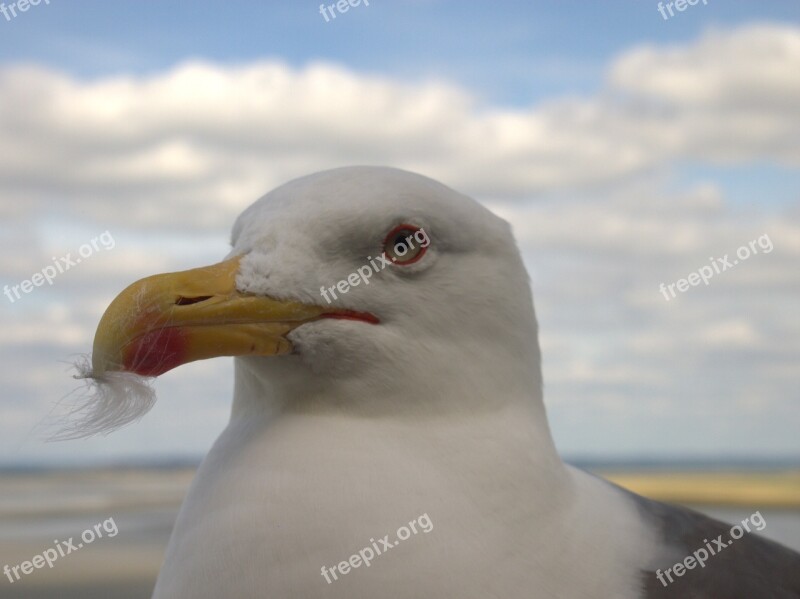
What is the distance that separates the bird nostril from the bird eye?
440 mm

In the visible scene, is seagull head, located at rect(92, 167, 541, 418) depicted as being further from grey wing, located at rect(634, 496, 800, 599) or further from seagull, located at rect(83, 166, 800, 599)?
grey wing, located at rect(634, 496, 800, 599)

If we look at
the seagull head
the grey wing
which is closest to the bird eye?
the seagull head

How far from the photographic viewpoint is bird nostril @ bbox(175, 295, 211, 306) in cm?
216

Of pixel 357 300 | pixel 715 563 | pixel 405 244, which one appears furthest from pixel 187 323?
pixel 715 563

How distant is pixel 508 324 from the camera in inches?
94.3

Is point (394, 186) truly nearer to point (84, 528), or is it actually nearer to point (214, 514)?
point (214, 514)

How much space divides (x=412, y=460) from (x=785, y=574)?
42.5 inches

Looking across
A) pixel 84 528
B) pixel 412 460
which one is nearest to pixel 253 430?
pixel 412 460

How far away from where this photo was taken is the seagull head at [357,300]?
219 cm

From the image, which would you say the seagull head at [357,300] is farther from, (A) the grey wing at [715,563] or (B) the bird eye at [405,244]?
(A) the grey wing at [715,563]

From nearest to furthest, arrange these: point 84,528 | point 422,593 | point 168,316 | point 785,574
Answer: point 422,593 < point 168,316 < point 785,574 < point 84,528

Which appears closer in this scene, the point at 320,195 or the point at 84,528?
the point at 320,195

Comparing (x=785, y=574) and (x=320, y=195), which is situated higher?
(x=320, y=195)

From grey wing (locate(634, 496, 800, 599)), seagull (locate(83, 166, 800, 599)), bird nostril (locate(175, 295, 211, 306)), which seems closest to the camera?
seagull (locate(83, 166, 800, 599))
